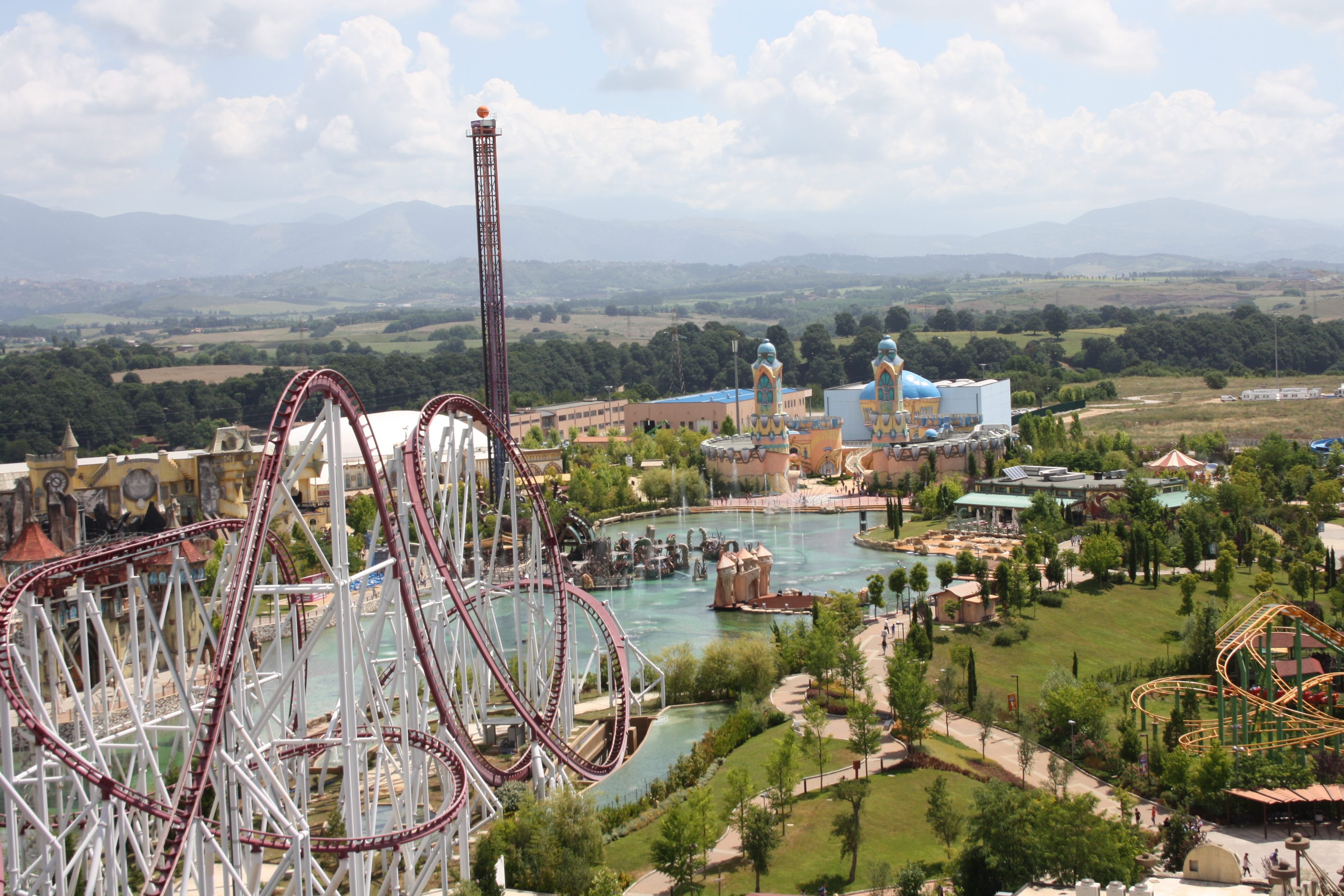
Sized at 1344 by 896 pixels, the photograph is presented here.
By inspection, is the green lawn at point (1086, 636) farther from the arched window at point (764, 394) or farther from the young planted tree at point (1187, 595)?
the arched window at point (764, 394)

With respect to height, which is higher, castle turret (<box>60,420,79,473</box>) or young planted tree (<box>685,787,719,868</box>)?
castle turret (<box>60,420,79,473</box>)

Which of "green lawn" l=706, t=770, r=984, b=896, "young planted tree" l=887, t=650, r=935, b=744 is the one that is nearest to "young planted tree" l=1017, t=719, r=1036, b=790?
"green lawn" l=706, t=770, r=984, b=896

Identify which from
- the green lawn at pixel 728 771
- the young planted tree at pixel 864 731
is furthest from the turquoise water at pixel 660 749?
the young planted tree at pixel 864 731

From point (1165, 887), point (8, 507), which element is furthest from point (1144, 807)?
point (8, 507)

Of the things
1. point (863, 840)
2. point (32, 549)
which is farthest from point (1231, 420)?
point (32, 549)

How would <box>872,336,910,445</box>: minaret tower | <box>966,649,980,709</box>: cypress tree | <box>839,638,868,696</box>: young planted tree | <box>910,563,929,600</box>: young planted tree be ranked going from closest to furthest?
1. <box>966,649,980,709</box>: cypress tree
2. <box>839,638,868,696</box>: young planted tree
3. <box>910,563,929,600</box>: young planted tree
4. <box>872,336,910,445</box>: minaret tower

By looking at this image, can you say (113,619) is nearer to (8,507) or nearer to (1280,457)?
(8,507)

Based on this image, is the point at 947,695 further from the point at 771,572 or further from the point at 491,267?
the point at 491,267

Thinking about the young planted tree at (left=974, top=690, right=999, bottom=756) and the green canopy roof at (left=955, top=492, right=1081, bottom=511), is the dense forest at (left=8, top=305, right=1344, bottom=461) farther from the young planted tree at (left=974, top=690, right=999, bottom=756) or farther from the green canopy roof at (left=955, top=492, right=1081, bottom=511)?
the young planted tree at (left=974, top=690, right=999, bottom=756)
